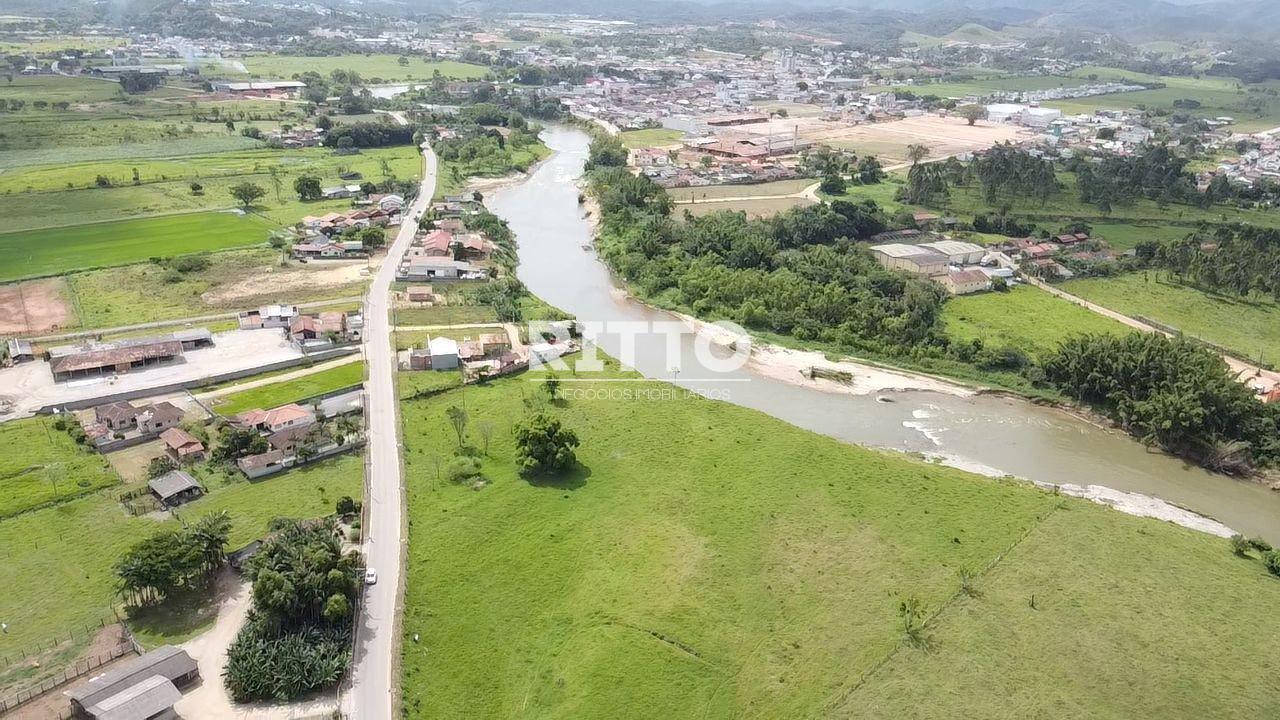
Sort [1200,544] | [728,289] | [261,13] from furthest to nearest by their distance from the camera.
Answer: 1. [261,13]
2. [728,289]
3. [1200,544]

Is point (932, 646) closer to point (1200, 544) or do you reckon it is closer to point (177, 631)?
point (1200, 544)

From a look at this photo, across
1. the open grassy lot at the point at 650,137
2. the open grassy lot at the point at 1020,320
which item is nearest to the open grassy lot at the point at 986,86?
the open grassy lot at the point at 650,137

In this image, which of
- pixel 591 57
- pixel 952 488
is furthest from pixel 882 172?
pixel 591 57

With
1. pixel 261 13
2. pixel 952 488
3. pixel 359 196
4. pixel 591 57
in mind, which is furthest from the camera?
pixel 261 13

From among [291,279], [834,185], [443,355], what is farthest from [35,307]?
[834,185]

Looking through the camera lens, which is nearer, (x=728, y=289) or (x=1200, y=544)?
(x=1200, y=544)

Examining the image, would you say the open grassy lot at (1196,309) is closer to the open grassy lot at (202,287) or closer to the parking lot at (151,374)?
the open grassy lot at (202,287)

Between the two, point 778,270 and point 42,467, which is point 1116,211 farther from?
point 42,467
